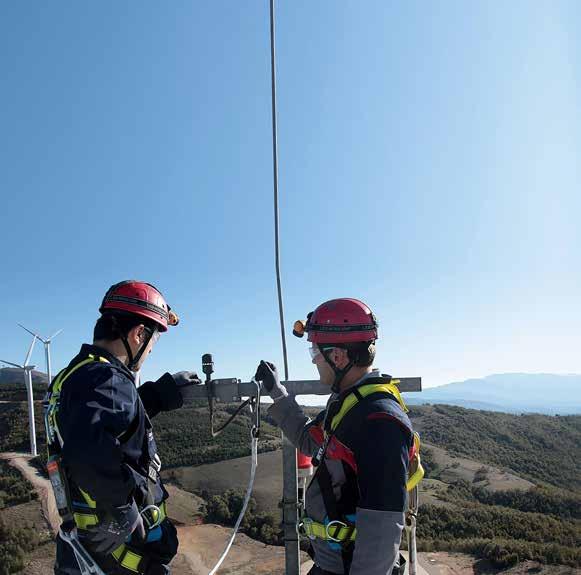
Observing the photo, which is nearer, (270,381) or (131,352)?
(131,352)

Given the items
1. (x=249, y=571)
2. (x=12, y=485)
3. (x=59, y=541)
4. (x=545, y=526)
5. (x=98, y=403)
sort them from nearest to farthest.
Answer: (x=98, y=403), (x=59, y=541), (x=249, y=571), (x=545, y=526), (x=12, y=485)

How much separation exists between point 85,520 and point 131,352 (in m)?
1.18

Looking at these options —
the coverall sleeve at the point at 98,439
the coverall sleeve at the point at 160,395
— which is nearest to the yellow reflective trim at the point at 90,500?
the coverall sleeve at the point at 98,439

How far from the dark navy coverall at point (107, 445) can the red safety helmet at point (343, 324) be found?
1411mm

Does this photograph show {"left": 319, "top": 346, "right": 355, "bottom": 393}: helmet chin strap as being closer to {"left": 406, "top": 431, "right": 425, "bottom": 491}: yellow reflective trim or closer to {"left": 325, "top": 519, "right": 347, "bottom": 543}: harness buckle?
{"left": 406, "top": 431, "right": 425, "bottom": 491}: yellow reflective trim

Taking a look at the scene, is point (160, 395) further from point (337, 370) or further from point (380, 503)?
point (380, 503)

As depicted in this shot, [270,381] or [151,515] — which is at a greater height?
[270,381]

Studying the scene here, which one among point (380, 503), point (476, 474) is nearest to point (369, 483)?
point (380, 503)

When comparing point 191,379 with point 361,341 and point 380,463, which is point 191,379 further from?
point 380,463

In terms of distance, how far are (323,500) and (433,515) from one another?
20.7m

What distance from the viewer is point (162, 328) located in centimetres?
386

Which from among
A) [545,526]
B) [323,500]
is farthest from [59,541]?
[545,526]

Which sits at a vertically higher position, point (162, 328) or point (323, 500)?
point (162, 328)

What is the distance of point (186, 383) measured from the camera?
4.51m
